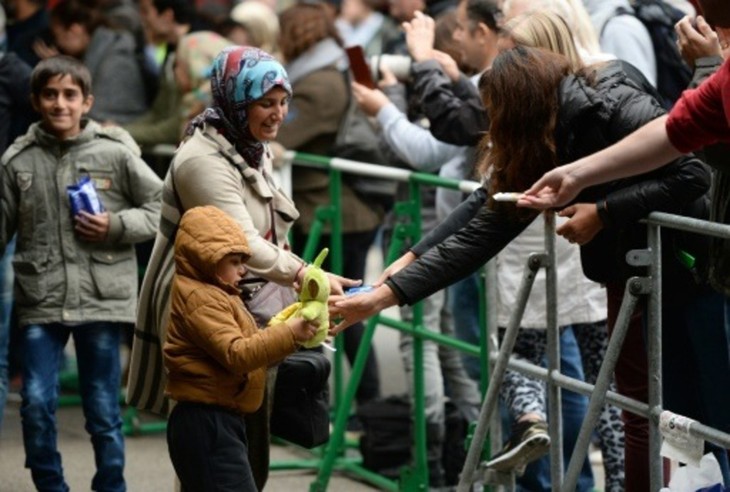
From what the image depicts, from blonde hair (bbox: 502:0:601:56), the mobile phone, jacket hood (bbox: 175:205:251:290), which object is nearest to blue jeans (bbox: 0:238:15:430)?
the mobile phone

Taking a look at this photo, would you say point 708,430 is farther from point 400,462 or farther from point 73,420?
point 73,420

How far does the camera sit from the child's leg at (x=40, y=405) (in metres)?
7.03

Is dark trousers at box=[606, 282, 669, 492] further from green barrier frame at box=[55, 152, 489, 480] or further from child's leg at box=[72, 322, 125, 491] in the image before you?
child's leg at box=[72, 322, 125, 491]

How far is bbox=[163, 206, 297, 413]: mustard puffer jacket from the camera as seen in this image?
5.36m

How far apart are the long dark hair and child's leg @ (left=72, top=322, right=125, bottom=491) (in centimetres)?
230

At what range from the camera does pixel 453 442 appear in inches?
297

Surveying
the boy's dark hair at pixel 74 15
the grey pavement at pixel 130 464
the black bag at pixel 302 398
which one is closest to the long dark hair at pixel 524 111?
the black bag at pixel 302 398

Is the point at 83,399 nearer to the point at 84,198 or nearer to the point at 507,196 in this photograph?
the point at 84,198

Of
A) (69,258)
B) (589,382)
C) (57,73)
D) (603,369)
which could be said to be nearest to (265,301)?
(603,369)

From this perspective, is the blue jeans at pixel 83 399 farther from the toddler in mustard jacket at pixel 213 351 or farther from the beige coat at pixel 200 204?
the toddler in mustard jacket at pixel 213 351

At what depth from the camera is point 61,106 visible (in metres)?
7.09

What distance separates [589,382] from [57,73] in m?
2.49

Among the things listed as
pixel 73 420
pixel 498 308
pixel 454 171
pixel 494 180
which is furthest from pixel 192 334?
pixel 73 420

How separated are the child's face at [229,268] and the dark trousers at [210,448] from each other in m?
0.40
